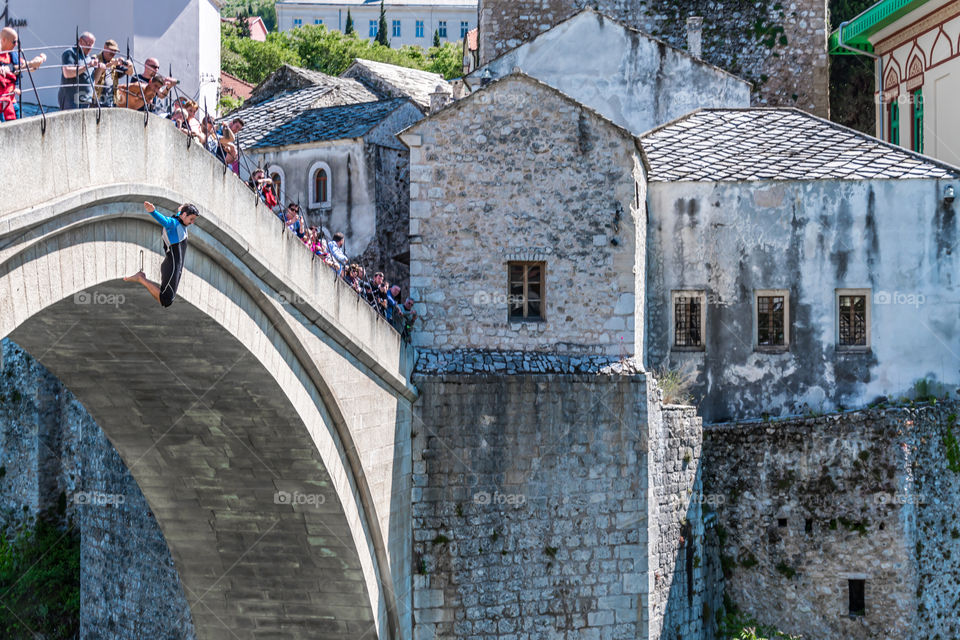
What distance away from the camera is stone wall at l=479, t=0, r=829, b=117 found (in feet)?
96.3

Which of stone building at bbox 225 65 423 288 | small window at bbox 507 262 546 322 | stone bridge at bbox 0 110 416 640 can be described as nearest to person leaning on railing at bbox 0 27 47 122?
stone bridge at bbox 0 110 416 640

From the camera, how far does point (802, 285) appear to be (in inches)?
848

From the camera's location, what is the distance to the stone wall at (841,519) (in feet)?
68.0

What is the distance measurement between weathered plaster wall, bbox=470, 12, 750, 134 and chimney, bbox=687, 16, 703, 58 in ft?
9.92

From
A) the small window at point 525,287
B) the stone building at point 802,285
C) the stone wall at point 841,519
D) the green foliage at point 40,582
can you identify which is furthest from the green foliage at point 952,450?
the green foliage at point 40,582

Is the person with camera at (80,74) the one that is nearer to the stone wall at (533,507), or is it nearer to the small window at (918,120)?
the stone wall at (533,507)

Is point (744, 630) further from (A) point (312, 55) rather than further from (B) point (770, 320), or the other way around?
(A) point (312, 55)

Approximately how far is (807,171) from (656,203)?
239cm

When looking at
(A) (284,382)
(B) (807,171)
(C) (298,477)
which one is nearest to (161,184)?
(A) (284,382)

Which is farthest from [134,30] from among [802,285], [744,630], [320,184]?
[744,630]

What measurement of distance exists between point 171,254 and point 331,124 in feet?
39.3

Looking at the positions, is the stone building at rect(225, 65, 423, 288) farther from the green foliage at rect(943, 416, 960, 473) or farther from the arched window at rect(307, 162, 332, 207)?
the green foliage at rect(943, 416, 960, 473)

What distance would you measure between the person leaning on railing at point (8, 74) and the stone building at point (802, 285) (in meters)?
11.8

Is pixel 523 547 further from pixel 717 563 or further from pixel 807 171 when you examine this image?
pixel 807 171
